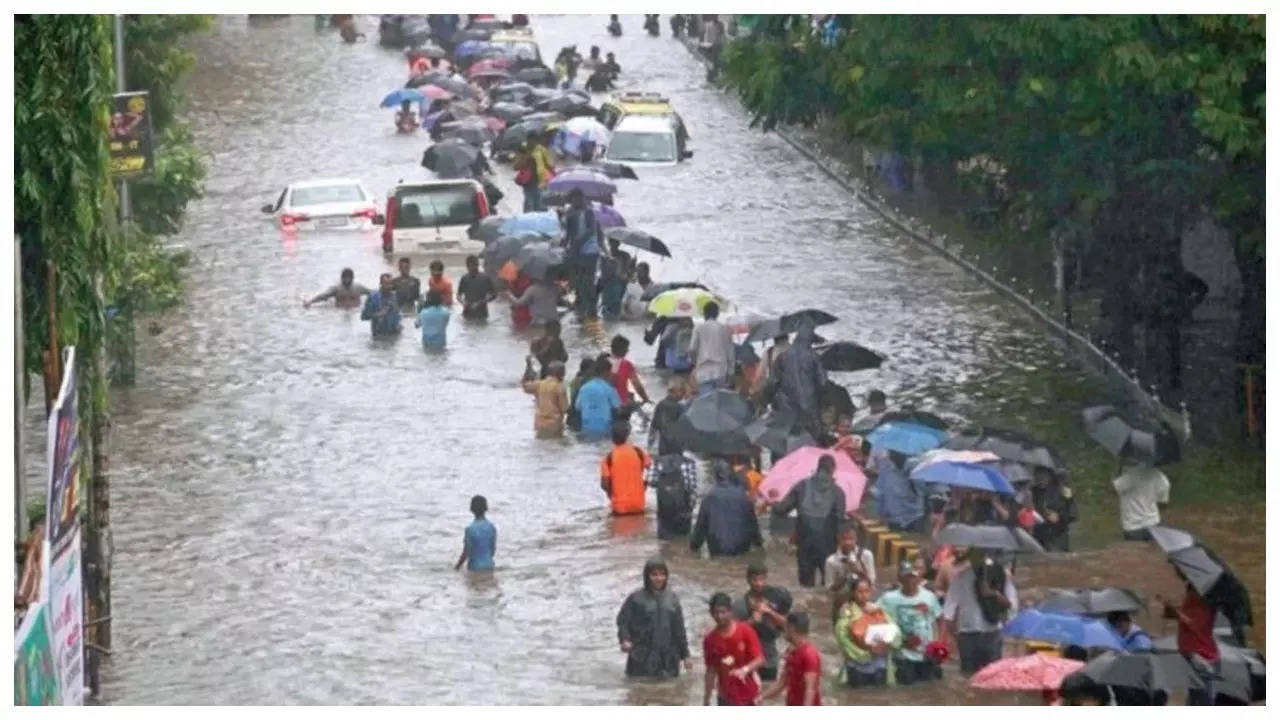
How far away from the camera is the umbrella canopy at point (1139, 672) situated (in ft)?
73.7

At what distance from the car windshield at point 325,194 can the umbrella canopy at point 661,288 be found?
9.95 meters

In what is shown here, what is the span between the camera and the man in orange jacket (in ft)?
102

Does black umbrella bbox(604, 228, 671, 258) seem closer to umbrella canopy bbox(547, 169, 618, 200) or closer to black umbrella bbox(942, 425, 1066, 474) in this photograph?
umbrella canopy bbox(547, 169, 618, 200)

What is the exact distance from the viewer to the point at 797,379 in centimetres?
3403

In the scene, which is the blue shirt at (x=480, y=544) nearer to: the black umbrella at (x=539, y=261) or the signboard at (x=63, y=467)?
the signboard at (x=63, y=467)

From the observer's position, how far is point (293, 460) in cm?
3506

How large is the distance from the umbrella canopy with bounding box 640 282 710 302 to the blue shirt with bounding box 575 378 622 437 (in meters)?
4.85

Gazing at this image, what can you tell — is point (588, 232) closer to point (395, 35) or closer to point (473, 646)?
point (473, 646)

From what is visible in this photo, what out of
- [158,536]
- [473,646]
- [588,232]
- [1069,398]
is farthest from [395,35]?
[473,646]

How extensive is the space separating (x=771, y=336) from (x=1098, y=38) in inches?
172

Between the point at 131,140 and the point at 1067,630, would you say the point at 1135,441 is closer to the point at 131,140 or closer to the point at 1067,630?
the point at 1067,630

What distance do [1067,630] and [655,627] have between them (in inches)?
112

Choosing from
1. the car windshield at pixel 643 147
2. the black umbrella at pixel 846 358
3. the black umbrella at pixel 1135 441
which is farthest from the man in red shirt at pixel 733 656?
the car windshield at pixel 643 147

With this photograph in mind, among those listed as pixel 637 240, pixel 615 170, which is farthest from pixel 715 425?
pixel 615 170
